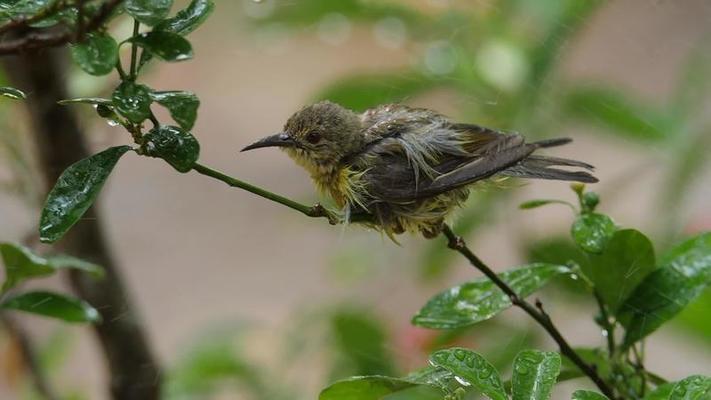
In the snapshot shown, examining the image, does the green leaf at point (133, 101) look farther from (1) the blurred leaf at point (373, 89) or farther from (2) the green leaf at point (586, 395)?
(1) the blurred leaf at point (373, 89)

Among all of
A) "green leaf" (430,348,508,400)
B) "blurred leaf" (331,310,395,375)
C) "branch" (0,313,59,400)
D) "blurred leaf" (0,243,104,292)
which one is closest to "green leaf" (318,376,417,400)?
"green leaf" (430,348,508,400)

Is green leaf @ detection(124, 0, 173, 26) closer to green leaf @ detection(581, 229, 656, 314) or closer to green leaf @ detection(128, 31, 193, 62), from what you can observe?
green leaf @ detection(128, 31, 193, 62)

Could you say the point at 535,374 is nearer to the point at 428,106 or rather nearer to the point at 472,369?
the point at 472,369

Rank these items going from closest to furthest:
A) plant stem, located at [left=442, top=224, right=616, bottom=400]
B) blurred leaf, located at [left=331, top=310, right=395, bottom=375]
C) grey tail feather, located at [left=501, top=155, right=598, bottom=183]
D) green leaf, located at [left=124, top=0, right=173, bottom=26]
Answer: green leaf, located at [left=124, top=0, right=173, bottom=26], plant stem, located at [left=442, top=224, right=616, bottom=400], grey tail feather, located at [left=501, top=155, right=598, bottom=183], blurred leaf, located at [left=331, top=310, right=395, bottom=375]

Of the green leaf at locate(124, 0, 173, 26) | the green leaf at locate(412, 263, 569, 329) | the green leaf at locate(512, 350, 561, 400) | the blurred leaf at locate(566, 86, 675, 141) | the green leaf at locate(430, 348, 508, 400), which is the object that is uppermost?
the green leaf at locate(124, 0, 173, 26)

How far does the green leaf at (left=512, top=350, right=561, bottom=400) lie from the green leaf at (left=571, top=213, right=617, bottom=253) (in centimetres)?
10

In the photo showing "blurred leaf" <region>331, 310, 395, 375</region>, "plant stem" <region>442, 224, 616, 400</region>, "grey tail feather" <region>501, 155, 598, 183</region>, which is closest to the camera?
"plant stem" <region>442, 224, 616, 400</region>

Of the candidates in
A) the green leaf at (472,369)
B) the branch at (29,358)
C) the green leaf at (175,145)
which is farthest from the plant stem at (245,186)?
the branch at (29,358)

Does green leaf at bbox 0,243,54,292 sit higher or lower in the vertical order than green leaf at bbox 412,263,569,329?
lower

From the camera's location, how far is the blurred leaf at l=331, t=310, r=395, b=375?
102cm

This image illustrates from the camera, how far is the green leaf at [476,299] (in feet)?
1.89

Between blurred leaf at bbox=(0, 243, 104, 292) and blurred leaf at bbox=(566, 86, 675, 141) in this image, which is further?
blurred leaf at bbox=(566, 86, 675, 141)

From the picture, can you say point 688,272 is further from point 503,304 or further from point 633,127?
point 633,127

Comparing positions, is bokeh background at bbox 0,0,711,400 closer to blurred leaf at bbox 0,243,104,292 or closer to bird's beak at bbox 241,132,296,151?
bird's beak at bbox 241,132,296,151
